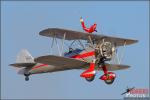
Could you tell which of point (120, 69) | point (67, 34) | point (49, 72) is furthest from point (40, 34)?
point (120, 69)

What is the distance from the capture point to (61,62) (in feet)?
79.4

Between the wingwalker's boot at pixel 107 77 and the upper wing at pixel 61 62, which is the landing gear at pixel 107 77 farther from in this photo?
the upper wing at pixel 61 62

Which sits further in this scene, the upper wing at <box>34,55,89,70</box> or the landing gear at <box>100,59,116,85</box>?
the landing gear at <box>100,59,116,85</box>

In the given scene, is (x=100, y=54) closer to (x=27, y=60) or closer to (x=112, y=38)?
(x=112, y=38)

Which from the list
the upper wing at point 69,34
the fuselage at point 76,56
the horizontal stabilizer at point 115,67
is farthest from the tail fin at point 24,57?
the horizontal stabilizer at point 115,67

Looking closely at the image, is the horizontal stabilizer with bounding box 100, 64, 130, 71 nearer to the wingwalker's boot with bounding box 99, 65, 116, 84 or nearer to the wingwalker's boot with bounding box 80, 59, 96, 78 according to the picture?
the wingwalker's boot with bounding box 99, 65, 116, 84

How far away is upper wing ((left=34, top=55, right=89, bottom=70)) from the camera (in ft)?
76.9

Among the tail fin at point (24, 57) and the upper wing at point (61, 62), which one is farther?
the tail fin at point (24, 57)

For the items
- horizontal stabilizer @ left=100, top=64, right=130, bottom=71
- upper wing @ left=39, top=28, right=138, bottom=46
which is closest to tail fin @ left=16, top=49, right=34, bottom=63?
upper wing @ left=39, top=28, right=138, bottom=46

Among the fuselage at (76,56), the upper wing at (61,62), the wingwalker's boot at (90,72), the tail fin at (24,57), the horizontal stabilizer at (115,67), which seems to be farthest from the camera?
the tail fin at (24,57)

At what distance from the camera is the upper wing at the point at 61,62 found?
76.9 ft

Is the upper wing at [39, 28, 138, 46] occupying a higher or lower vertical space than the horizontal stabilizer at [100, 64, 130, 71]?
higher

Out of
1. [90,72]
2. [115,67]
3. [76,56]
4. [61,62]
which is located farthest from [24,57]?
[90,72]

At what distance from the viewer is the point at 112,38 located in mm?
25844
